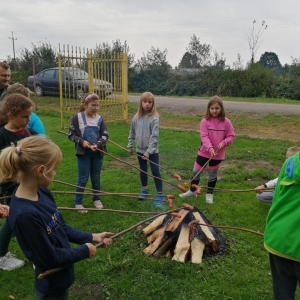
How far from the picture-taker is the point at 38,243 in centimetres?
188

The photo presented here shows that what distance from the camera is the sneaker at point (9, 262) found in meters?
3.63

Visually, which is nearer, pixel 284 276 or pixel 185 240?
pixel 284 276

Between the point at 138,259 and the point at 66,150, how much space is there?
535 centimetres

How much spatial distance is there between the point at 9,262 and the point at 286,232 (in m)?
2.87

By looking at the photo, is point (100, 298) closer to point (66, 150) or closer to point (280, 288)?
point (280, 288)

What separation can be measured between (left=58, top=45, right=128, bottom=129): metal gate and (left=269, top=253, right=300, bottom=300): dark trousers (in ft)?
29.9

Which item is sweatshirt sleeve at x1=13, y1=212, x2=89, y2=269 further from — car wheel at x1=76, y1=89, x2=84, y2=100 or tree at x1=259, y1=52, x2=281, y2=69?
tree at x1=259, y1=52, x2=281, y2=69

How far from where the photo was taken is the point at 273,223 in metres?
2.26

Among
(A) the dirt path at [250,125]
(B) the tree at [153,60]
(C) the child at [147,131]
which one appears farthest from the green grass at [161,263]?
(B) the tree at [153,60]

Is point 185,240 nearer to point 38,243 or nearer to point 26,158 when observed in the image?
point 38,243

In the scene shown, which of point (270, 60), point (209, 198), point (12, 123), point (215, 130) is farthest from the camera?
point (270, 60)

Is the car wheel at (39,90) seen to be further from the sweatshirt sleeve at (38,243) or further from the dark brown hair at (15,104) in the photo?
the sweatshirt sleeve at (38,243)

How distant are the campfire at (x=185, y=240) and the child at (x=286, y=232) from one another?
1.36 m

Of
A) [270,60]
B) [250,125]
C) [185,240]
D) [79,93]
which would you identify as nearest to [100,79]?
[79,93]
